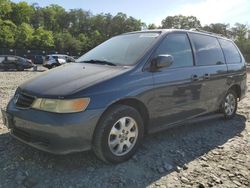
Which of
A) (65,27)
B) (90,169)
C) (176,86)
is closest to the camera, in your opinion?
(90,169)

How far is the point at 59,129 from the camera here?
3.52 metres

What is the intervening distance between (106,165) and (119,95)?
883 millimetres

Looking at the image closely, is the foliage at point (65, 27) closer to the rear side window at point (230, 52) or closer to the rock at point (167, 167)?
the rear side window at point (230, 52)

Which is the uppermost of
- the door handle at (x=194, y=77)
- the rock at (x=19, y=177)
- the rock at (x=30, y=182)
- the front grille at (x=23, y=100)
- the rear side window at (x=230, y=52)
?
the rear side window at (x=230, y=52)

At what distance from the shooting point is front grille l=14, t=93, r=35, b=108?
151 inches

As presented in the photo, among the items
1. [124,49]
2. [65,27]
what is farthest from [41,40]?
[124,49]

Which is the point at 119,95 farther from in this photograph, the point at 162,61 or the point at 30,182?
the point at 30,182

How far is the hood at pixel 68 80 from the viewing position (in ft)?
12.3

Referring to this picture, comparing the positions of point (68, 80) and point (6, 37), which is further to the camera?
point (6, 37)

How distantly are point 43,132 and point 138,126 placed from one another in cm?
124

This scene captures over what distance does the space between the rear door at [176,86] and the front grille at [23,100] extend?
1590mm

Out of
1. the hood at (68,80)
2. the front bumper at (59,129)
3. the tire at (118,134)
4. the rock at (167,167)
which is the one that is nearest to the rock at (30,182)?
the front bumper at (59,129)

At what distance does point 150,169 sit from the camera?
401cm

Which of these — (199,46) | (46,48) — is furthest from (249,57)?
(199,46)
